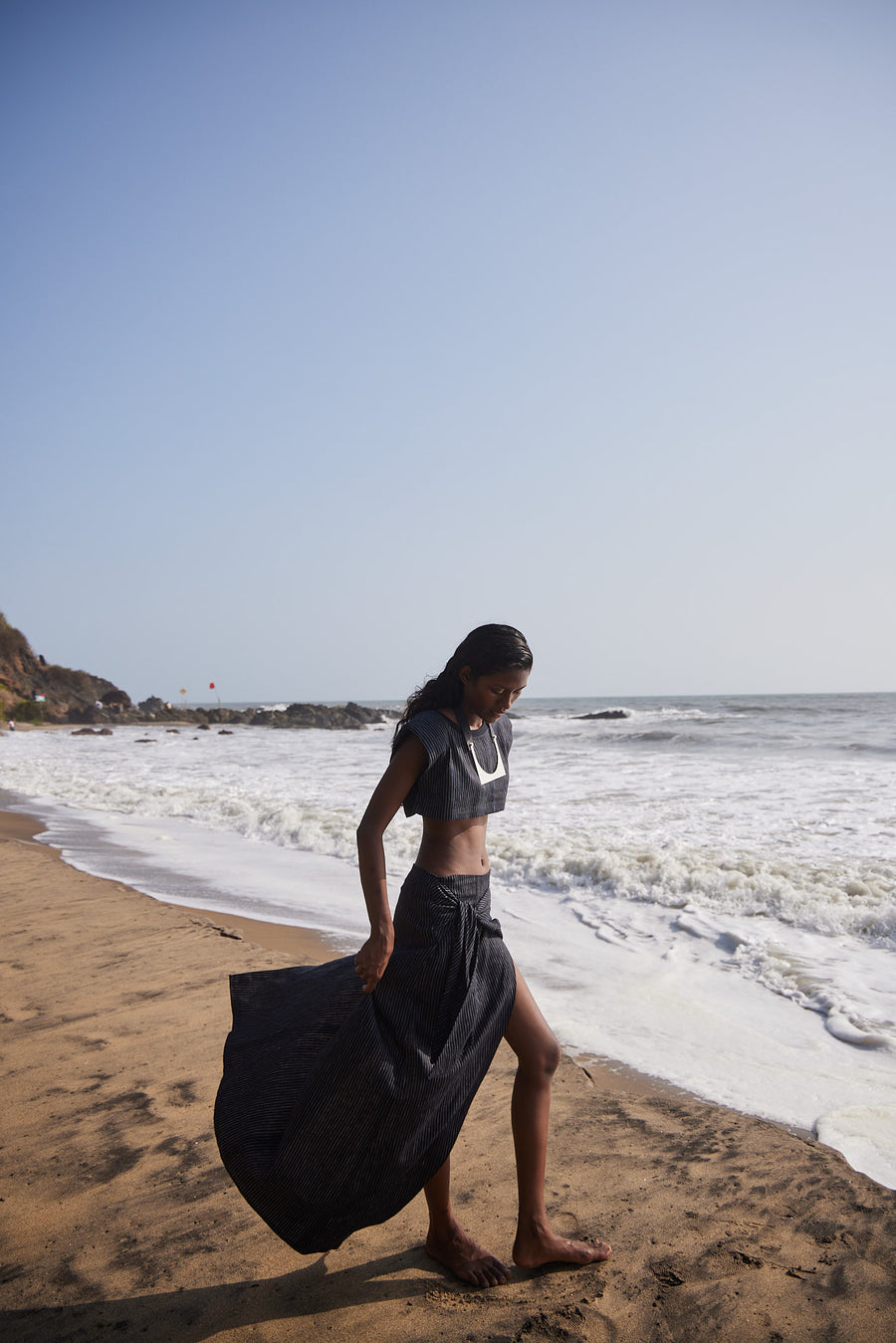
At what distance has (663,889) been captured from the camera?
667cm

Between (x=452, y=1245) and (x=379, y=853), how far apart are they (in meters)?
1.24

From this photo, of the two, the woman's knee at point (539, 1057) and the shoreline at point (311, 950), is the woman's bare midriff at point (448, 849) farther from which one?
the shoreline at point (311, 950)

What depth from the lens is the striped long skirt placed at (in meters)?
1.99

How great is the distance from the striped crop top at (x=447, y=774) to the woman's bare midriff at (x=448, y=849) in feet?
0.13

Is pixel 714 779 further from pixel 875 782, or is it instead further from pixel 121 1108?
pixel 121 1108

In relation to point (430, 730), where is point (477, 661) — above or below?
above

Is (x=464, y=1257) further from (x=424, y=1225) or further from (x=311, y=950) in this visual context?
(x=311, y=950)

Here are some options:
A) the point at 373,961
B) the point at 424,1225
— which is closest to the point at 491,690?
the point at 373,961

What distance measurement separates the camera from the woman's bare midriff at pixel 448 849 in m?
2.30

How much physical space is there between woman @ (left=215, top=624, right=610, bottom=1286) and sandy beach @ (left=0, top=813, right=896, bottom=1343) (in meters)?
0.20

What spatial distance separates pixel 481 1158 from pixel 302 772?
1523cm

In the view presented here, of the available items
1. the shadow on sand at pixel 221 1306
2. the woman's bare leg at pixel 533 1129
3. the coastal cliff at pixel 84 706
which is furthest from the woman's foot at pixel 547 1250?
the coastal cliff at pixel 84 706

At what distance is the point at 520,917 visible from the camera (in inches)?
243

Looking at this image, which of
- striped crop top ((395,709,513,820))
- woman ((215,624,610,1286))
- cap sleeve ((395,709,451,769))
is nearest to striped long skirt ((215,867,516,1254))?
woman ((215,624,610,1286))
